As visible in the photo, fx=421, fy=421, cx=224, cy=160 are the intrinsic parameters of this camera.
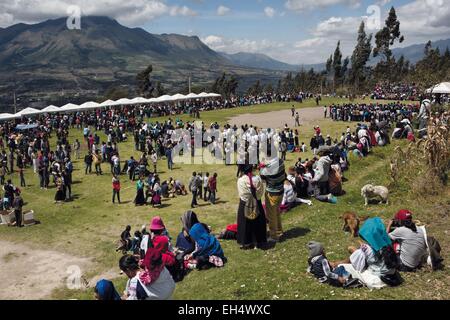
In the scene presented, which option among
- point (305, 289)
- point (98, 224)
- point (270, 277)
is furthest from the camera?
point (98, 224)

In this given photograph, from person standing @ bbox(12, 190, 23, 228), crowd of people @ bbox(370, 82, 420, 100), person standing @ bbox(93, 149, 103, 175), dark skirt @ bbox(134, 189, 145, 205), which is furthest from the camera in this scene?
crowd of people @ bbox(370, 82, 420, 100)

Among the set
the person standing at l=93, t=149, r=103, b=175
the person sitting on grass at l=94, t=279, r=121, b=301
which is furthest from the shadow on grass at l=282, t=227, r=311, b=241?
the person standing at l=93, t=149, r=103, b=175

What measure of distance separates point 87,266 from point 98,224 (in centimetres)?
475

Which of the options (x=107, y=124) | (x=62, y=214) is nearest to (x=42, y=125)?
(x=107, y=124)

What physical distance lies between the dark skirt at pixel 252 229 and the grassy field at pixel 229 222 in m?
0.33

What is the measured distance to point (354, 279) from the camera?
8.20 meters

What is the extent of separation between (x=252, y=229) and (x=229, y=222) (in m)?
5.70

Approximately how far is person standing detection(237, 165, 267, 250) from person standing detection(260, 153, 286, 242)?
25.0 inches

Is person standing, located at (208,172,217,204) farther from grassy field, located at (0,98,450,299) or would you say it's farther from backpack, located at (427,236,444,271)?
backpack, located at (427,236,444,271)

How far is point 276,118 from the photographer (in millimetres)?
42844

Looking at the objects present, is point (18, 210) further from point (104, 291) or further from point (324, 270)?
point (324, 270)

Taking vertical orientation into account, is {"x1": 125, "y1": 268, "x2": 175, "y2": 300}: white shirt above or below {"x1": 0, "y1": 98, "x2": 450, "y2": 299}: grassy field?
above

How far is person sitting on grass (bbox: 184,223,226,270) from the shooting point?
1084 cm
